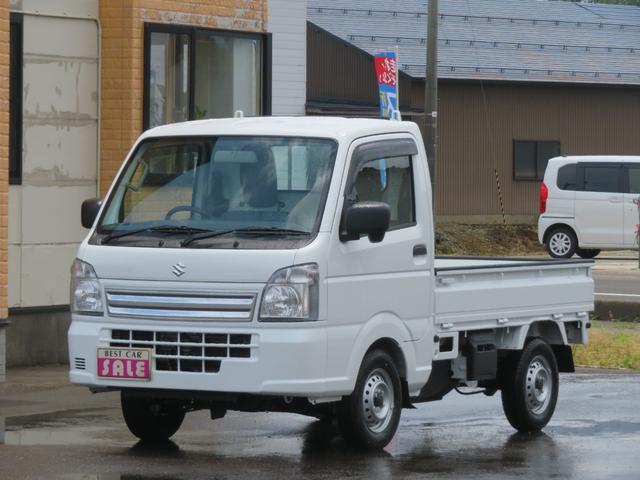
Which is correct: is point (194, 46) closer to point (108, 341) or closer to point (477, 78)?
point (108, 341)

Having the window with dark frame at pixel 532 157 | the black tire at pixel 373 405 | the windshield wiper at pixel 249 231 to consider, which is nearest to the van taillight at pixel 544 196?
the window with dark frame at pixel 532 157

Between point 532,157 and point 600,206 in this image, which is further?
point 532,157

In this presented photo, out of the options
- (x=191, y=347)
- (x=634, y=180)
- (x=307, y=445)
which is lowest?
(x=307, y=445)

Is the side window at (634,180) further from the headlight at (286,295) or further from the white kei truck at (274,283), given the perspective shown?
the headlight at (286,295)

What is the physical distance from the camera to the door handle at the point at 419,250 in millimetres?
10898

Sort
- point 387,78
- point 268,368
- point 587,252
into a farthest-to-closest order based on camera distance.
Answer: point 587,252
point 387,78
point 268,368

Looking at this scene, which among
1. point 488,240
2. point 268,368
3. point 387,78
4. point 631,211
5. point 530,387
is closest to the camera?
point 268,368

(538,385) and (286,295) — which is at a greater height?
(286,295)

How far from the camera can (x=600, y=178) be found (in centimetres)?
3275

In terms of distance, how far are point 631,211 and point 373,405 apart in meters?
22.7

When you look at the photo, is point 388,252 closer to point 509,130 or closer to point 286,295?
point 286,295

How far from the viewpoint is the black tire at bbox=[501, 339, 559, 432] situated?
11914 mm

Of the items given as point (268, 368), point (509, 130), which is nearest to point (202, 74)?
point (268, 368)

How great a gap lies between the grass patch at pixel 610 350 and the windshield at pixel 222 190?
6.99 meters
